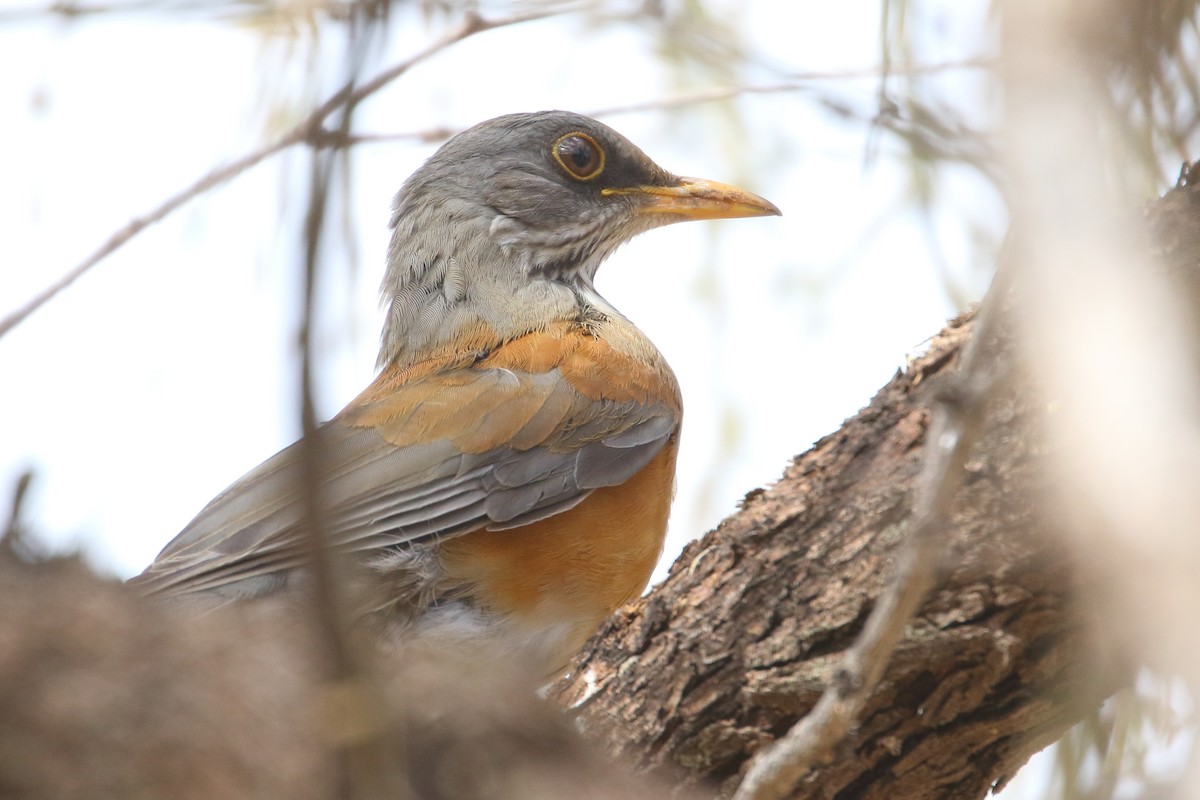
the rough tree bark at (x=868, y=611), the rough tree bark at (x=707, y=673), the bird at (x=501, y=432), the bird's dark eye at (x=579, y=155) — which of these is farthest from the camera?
the bird's dark eye at (x=579, y=155)

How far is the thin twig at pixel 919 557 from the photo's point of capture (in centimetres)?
216

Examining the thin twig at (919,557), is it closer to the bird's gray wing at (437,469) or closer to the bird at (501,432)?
the bird at (501,432)

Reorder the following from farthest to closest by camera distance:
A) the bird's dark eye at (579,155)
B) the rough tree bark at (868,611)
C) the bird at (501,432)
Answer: the bird's dark eye at (579,155) < the bird at (501,432) < the rough tree bark at (868,611)

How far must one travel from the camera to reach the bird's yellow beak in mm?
5977

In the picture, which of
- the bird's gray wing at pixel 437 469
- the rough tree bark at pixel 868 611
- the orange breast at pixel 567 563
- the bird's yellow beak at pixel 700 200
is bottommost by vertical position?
the rough tree bark at pixel 868 611

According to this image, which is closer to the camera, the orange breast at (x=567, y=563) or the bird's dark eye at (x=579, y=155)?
the orange breast at (x=567, y=563)

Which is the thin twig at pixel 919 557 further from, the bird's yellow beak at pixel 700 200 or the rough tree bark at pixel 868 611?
the bird's yellow beak at pixel 700 200

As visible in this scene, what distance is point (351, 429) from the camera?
4.92 meters

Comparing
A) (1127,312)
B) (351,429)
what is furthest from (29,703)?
(351,429)

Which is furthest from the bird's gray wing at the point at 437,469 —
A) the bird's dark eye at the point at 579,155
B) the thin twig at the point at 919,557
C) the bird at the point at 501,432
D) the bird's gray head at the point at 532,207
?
the thin twig at the point at 919,557

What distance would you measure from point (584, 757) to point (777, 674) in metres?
0.87

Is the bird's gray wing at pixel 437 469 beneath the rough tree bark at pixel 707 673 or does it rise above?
above

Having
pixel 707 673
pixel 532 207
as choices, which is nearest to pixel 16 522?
pixel 707 673

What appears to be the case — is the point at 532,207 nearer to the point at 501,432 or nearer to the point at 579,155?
the point at 579,155
